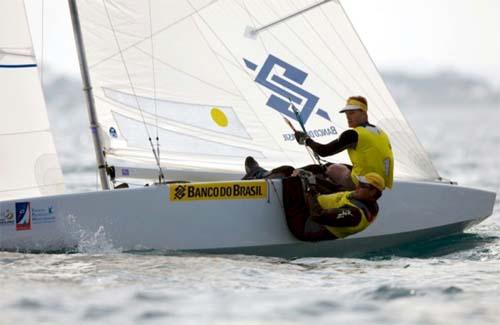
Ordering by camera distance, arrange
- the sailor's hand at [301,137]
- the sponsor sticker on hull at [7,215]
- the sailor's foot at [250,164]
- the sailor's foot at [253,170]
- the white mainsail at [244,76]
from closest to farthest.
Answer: the sponsor sticker on hull at [7,215]
the sailor's hand at [301,137]
the sailor's foot at [253,170]
the sailor's foot at [250,164]
the white mainsail at [244,76]

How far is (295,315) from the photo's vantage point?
4.53 metres

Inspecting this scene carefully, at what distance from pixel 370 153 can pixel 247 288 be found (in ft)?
4.42

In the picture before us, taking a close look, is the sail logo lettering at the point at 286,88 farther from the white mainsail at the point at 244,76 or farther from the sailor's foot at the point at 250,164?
the sailor's foot at the point at 250,164

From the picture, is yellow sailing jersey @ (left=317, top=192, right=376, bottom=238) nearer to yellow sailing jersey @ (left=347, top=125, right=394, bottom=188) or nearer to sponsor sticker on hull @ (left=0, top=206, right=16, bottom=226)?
yellow sailing jersey @ (left=347, top=125, right=394, bottom=188)

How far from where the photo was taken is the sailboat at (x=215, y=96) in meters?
6.65

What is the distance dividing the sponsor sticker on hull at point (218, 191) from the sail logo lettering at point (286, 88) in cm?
92

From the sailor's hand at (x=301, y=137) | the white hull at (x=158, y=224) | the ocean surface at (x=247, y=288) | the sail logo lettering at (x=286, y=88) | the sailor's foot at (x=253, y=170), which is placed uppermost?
the sail logo lettering at (x=286, y=88)

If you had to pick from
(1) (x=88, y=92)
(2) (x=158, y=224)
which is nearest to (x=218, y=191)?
(2) (x=158, y=224)

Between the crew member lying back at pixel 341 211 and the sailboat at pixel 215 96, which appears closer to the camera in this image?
the crew member lying back at pixel 341 211

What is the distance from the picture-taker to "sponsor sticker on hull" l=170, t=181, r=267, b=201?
601 centimetres

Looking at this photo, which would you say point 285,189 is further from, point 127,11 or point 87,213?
point 127,11

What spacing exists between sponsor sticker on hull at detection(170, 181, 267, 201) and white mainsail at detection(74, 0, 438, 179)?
0.91 meters

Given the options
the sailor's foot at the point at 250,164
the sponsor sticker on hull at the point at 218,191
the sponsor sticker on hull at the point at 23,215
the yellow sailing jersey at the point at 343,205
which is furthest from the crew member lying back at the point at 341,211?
the sponsor sticker on hull at the point at 23,215

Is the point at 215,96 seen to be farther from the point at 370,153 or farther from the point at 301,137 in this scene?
the point at 370,153
